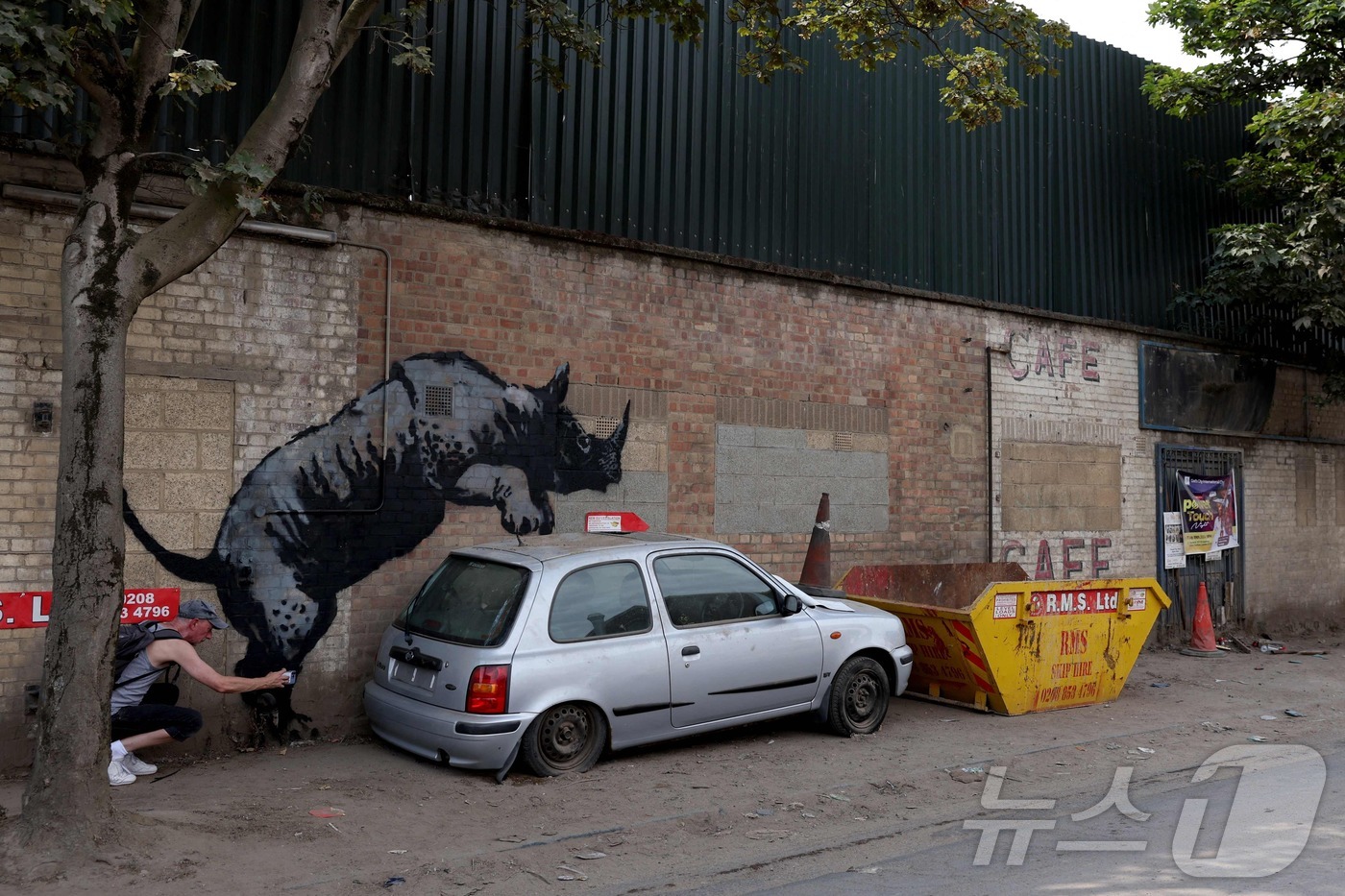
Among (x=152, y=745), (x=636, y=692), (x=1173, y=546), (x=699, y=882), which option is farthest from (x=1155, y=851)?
(x=1173, y=546)

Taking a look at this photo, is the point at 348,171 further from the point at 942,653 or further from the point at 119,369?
the point at 942,653

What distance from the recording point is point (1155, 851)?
222 inches

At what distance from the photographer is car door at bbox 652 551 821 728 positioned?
7.48 metres

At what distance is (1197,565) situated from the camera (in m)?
14.9

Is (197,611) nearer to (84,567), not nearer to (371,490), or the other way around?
(371,490)

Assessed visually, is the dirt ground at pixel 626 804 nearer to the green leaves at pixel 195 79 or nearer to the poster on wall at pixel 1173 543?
the green leaves at pixel 195 79

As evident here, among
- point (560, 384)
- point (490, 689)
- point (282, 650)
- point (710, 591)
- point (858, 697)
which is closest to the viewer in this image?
point (490, 689)

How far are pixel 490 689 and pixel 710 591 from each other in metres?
1.84

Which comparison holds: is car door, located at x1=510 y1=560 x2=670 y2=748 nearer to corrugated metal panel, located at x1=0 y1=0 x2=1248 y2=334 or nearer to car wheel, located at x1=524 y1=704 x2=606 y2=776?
car wheel, located at x1=524 y1=704 x2=606 y2=776

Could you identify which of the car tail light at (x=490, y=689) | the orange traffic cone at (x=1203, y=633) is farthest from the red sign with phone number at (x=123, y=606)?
the orange traffic cone at (x=1203, y=633)

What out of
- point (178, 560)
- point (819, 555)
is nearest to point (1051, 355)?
point (819, 555)

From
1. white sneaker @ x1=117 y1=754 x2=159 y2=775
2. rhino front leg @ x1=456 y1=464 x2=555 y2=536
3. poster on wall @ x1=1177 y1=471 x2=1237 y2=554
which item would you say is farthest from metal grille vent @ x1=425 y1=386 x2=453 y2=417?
poster on wall @ x1=1177 y1=471 x2=1237 y2=554

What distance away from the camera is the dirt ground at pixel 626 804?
5.36 metres

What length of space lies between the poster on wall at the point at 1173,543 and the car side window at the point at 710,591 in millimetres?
8575
